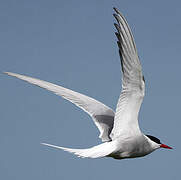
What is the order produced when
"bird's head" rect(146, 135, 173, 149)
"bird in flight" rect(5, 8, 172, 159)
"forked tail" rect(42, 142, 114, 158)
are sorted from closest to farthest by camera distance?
"bird in flight" rect(5, 8, 172, 159), "forked tail" rect(42, 142, 114, 158), "bird's head" rect(146, 135, 173, 149)

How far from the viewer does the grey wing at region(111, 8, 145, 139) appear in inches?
147

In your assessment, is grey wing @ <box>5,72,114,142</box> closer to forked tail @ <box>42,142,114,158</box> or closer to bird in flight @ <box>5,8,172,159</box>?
bird in flight @ <box>5,8,172,159</box>

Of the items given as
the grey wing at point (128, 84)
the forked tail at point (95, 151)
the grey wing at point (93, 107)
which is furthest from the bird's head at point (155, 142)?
the forked tail at point (95, 151)

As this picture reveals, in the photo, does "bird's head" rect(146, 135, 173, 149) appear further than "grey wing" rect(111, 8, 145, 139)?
Yes

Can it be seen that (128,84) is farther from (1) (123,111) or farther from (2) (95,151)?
(2) (95,151)

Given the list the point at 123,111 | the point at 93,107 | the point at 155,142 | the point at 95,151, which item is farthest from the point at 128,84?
the point at 93,107

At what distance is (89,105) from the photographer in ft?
18.4

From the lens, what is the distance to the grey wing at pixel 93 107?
5281 mm

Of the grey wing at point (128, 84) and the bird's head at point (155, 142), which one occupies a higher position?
the grey wing at point (128, 84)

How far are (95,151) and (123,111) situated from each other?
578mm

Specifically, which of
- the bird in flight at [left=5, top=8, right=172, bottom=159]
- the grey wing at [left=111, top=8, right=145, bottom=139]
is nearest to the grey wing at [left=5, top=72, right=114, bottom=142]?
the bird in flight at [left=5, top=8, right=172, bottom=159]

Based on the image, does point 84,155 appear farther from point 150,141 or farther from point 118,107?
point 150,141

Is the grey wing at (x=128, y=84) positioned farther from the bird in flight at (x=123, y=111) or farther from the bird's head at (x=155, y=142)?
the bird's head at (x=155, y=142)

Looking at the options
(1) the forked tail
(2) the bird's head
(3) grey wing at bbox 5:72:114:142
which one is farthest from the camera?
(3) grey wing at bbox 5:72:114:142
